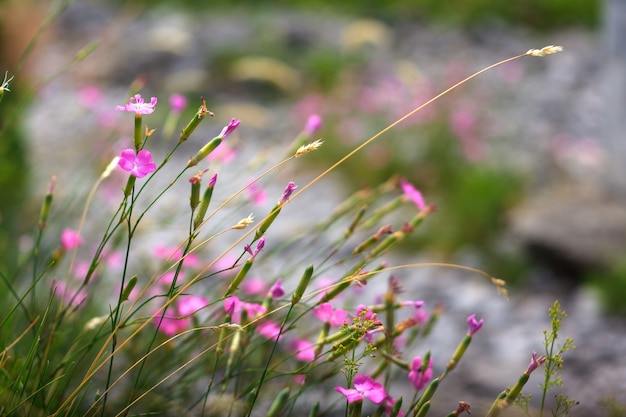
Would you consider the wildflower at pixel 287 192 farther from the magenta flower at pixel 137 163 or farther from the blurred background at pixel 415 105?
the blurred background at pixel 415 105

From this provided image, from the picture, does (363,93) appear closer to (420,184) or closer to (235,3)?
(420,184)

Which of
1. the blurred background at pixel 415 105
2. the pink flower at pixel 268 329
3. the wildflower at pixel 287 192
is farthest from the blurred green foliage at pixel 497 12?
the wildflower at pixel 287 192

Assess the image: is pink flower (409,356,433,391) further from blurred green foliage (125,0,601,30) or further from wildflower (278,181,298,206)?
blurred green foliage (125,0,601,30)

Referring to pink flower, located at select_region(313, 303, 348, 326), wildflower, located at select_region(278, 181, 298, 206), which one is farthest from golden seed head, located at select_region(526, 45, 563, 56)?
pink flower, located at select_region(313, 303, 348, 326)

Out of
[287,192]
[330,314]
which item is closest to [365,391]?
[330,314]

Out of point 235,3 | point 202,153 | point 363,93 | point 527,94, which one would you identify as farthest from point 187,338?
point 235,3

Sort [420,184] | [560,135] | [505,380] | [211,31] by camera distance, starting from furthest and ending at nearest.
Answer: [211,31], [560,135], [420,184], [505,380]

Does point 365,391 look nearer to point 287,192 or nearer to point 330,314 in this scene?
point 330,314

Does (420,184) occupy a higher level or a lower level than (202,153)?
lower
